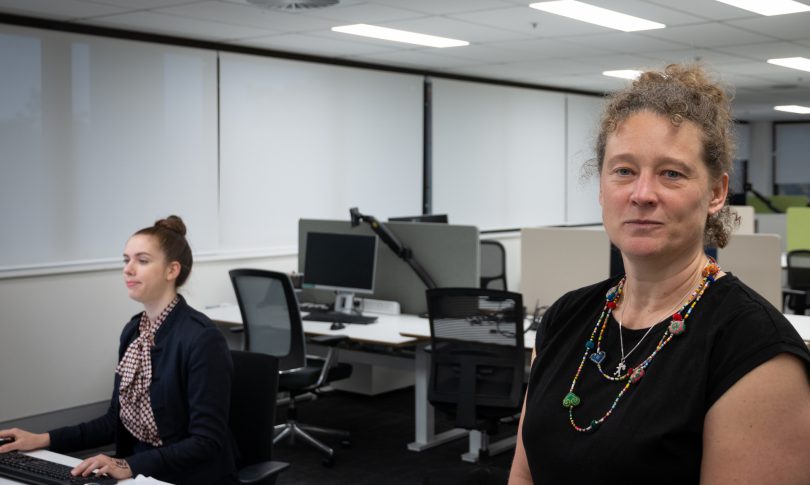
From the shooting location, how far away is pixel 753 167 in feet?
48.3

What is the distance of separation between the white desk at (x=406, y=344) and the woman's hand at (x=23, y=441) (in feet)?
7.96

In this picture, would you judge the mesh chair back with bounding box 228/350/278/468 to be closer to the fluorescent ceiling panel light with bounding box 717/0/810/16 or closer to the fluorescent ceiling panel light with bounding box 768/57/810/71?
the fluorescent ceiling panel light with bounding box 717/0/810/16

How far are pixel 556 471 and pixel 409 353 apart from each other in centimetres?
419

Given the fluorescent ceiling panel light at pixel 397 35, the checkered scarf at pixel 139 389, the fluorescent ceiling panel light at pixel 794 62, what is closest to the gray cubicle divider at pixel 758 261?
the fluorescent ceiling panel light at pixel 397 35

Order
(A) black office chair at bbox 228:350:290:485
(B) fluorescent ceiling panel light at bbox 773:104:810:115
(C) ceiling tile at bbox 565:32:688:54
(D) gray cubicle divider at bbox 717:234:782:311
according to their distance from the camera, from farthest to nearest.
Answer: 1. (B) fluorescent ceiling panel light at bbox 773:104:810:115
2. (C) ceiling tile at bbox 565:32:688:54
3. (D) gray cubicle divider at bbox 717:234:782:311
4. (A) black office chair at bbox 228:350:290:485

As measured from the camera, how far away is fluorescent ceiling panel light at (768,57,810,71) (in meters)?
7.52

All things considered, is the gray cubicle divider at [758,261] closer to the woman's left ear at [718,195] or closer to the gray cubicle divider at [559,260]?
the gray cubicle divider at [559,260]

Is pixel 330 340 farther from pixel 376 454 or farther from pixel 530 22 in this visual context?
pixel 530 22

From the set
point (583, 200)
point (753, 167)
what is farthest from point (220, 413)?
point (753, 167)

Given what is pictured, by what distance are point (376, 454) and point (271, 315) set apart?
3.07ft

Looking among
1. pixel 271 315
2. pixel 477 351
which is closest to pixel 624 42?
pixel 477 351

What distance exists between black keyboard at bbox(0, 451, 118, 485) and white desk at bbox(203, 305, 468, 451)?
8.47 ft

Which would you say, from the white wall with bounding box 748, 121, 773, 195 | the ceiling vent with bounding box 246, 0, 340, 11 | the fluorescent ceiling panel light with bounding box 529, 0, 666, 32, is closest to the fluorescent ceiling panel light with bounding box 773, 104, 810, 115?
the white wall with bounding box 748, 121, 773, 195

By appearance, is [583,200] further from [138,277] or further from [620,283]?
[620,283]
